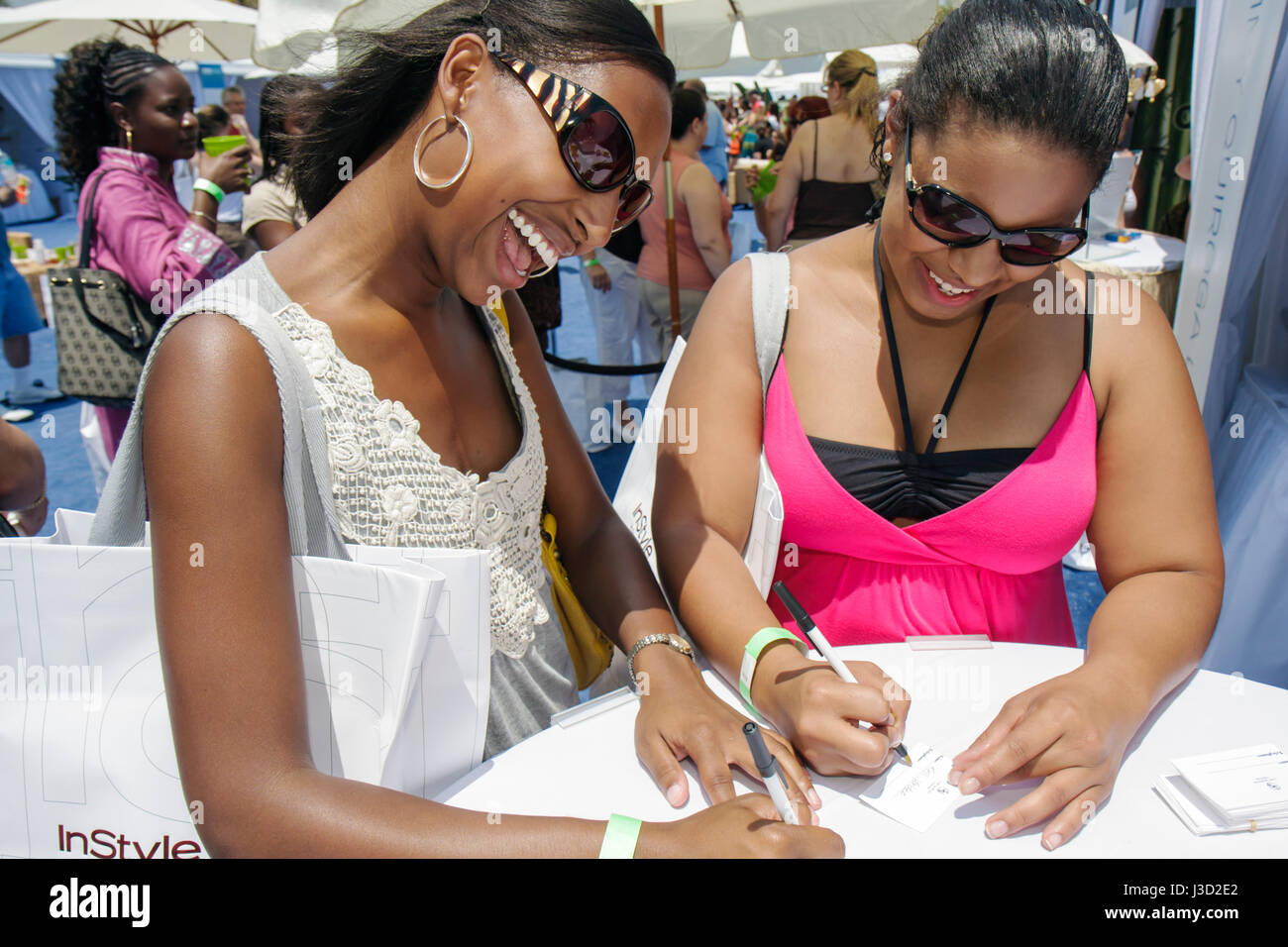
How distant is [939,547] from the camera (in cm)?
164

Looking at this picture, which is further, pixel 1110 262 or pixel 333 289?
pixel 1110 262

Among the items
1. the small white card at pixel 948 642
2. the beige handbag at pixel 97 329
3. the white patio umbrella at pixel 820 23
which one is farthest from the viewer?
the white patio umbrella at pixel 820 23

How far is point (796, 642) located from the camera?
1.41 m

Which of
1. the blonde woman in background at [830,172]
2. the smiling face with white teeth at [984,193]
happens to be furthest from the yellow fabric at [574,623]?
the blonde woman in background at [830,172]

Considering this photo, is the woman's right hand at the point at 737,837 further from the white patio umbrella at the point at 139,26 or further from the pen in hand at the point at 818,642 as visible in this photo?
the white patio umbrella at the point at 139,26

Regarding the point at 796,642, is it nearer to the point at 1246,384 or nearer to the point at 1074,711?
the point at 1074,711

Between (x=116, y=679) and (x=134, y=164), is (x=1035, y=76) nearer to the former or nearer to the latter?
(x=116, y=679)

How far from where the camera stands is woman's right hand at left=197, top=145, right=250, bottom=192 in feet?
13.8

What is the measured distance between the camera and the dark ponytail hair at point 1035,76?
53.1 inches

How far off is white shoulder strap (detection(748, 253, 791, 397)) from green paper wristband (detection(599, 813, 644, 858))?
0.93m

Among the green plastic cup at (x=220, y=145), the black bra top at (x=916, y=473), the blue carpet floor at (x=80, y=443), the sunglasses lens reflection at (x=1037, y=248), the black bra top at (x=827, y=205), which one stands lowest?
the blue carpet floor at (x=80, y=443)
